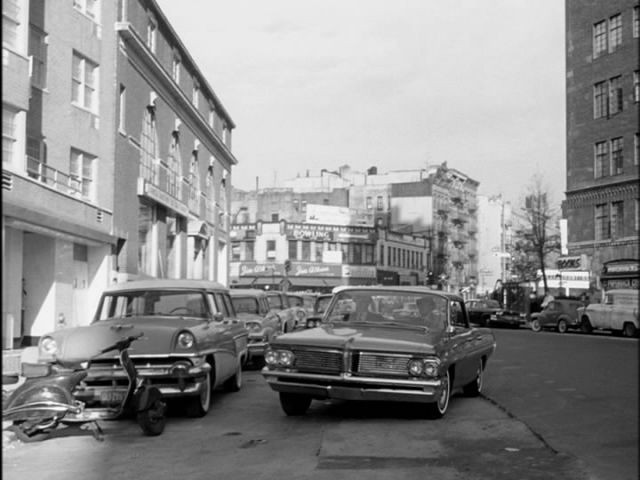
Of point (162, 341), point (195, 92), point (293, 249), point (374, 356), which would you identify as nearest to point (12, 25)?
point (162, 341)

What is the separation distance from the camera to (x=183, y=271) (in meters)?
39.8

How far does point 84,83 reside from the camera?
26.3 m

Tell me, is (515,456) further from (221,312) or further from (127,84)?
(127,84)

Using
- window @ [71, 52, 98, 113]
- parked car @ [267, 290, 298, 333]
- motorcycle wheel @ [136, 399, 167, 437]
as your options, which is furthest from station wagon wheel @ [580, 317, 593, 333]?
A: motorcycle wheel @ [136, 399, 167, 437]

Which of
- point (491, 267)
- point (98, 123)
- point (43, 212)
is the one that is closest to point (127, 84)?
point (98, 123)

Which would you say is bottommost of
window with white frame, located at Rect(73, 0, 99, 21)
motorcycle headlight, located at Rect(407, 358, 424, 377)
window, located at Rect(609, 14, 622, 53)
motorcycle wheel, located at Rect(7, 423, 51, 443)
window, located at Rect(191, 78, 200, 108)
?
motorcycle wheel, located at Rect(7, 423, 51, 443)

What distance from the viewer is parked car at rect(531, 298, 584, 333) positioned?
36.8 metres

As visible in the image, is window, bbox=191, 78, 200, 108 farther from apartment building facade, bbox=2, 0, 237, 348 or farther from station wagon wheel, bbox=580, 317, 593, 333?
station wagon wheel, bbox=580, 317, 593, 333

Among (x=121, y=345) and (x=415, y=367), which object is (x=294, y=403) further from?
(x=121, y=345)

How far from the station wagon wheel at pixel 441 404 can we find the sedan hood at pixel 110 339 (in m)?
3.05

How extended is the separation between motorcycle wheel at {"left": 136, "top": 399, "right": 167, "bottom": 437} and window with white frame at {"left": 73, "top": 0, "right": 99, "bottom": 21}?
2022 centimetres

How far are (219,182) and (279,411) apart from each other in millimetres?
40935

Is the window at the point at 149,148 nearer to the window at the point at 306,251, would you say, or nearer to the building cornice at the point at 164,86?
the building cornice at the point at 164,86

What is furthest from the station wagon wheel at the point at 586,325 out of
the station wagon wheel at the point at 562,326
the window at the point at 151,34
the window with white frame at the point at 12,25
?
the window with white frame at the point at 12,25
